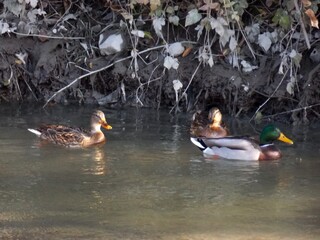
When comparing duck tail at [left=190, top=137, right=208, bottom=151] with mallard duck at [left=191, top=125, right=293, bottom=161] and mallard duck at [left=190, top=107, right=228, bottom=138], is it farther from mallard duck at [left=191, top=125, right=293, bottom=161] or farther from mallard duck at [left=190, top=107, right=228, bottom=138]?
mallard duck at [left=190, top=107, right=228, bottom=138]

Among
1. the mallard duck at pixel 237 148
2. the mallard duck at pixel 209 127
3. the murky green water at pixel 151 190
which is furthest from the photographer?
the mallard duck at pixel 209 127

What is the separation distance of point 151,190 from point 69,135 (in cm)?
247

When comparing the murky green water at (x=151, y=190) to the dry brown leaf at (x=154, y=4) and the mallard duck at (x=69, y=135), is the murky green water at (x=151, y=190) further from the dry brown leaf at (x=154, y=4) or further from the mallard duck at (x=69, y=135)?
the dry brown leaf at (x=154, y=4)

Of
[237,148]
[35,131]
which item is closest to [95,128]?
[35,131]

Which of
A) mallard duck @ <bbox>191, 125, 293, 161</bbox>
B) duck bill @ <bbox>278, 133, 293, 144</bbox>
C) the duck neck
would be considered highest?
the duck neck

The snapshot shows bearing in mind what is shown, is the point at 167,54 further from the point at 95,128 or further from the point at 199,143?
the point at 199,143

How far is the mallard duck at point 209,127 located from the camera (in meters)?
10.6

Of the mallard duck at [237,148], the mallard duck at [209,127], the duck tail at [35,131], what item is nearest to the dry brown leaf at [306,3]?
the mallard duck at [209,127]

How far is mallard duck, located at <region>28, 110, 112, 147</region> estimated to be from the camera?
32.8 feet

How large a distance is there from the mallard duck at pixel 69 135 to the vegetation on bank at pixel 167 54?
2.00 m

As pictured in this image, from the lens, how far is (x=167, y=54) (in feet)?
39.8

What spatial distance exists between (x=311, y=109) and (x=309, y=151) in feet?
5.97

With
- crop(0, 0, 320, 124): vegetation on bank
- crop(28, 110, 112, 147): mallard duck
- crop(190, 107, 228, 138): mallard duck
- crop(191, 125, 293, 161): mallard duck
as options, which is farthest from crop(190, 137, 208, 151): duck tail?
crop(0, 0, 320, 124): vegetation on bank

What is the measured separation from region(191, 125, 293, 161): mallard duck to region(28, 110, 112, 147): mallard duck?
4.02 feet
